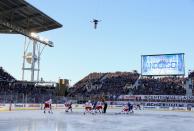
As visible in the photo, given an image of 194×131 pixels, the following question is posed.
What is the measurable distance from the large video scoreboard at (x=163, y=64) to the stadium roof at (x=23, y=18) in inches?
728

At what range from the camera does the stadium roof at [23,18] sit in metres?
42.6

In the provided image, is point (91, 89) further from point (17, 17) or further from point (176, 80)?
point (17, 17)

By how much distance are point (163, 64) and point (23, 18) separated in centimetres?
2602

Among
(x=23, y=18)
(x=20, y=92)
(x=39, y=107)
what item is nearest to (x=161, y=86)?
(x=20, y=92)

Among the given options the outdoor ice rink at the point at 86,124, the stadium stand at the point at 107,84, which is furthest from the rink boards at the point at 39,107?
the outdoor ice rink at the point at 86,124

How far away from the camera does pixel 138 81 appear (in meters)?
70.9

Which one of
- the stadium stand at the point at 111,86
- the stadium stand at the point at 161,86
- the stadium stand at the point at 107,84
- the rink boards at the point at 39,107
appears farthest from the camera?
the stadium stand at the point at 107,84

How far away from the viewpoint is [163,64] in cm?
6138

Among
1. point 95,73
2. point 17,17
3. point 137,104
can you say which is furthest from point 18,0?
point 95,73

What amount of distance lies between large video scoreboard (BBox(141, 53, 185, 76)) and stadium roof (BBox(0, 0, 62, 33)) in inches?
728

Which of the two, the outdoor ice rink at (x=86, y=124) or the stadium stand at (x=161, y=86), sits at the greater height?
the stadium stand at (x=161, y=86)

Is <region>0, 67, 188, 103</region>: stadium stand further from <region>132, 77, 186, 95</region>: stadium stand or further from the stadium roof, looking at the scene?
the stadium roof

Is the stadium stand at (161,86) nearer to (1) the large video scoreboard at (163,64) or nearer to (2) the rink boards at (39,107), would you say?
(1) the large video scoreboard at (163,64)


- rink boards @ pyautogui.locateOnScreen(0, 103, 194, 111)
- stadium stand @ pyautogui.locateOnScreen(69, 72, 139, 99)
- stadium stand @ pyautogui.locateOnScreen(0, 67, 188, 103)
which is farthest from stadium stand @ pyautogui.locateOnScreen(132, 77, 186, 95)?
rink boards @ pyautogui.locateOnScreen(0, 103, 194, 111)
